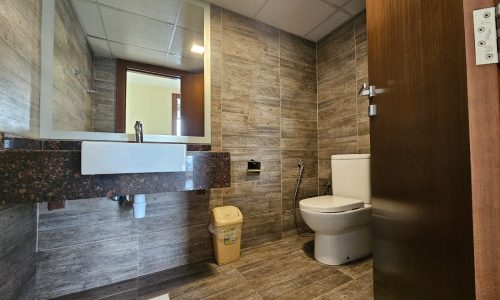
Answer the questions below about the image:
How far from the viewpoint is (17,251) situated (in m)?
0.95

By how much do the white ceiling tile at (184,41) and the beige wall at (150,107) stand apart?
329 millimetres

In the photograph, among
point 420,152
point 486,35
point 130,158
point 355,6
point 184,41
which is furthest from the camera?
point 355,6

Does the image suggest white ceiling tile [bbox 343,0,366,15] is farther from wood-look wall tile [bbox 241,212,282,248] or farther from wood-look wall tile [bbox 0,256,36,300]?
wood-look wall tile [bbox 0,256,36,300]

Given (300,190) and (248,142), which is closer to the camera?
(248,142)

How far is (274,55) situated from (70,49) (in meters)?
1.59

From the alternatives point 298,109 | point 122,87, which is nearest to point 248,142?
point 298,109

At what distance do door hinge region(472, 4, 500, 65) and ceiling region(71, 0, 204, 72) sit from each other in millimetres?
1560

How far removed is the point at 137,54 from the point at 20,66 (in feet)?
2.07

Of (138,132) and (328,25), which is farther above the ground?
(328,25)

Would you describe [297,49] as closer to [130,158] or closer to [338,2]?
[338,2]

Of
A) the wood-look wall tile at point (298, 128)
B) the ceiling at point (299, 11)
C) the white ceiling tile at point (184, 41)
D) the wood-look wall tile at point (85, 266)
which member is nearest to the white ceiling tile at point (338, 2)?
the ceiling at point (299, 11)

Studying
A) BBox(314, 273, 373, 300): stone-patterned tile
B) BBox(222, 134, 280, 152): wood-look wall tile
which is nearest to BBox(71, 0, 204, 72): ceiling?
BBox(222, 134, 280, 152): wood-look wall tile

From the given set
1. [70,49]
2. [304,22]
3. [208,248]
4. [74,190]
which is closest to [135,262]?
[208,248]

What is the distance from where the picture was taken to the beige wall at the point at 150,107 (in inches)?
55.4
